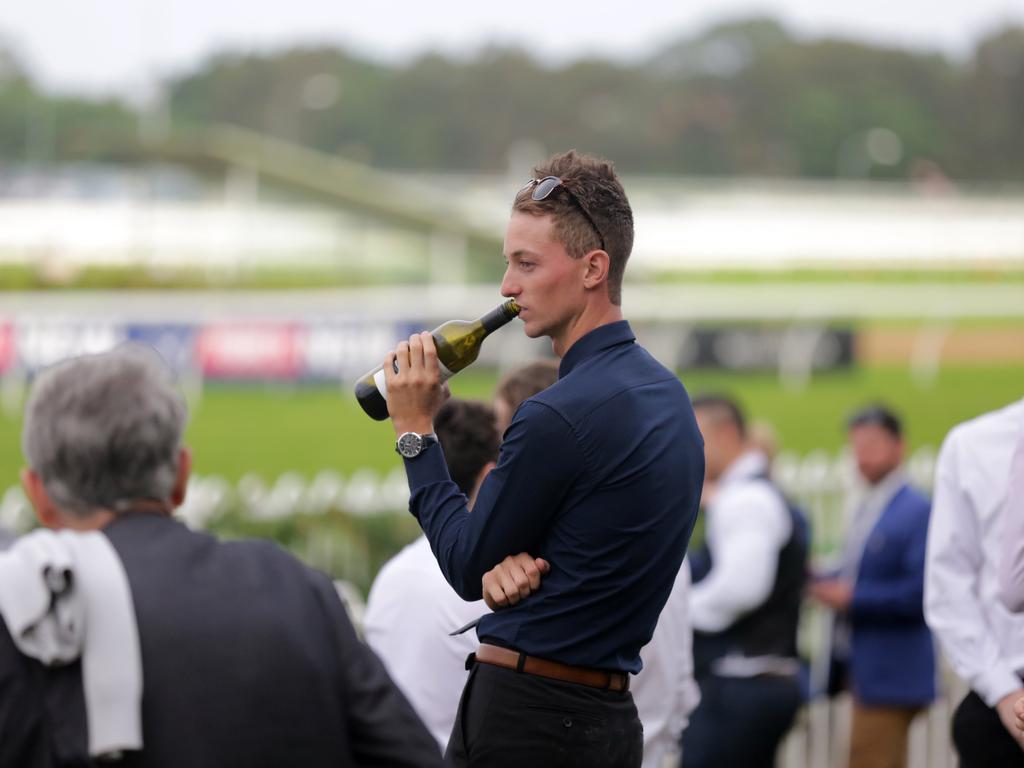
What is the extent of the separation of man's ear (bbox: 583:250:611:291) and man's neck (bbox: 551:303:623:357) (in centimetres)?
5

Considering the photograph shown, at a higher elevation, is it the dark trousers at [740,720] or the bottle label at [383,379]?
the bottle label at [383,379]

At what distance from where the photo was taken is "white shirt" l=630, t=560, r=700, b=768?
3.28 m

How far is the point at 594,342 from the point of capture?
2465mm

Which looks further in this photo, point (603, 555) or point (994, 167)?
point (994, 167)

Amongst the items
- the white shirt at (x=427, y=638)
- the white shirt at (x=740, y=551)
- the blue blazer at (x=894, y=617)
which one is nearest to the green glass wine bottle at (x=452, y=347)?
the white shirt at (x=427, y=638)

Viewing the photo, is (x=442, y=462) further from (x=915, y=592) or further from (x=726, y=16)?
(x=726, y=16)

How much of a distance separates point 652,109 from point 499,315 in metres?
64.4

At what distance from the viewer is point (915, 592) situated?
5133 millimetres

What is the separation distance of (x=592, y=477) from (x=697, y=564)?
3.02 m

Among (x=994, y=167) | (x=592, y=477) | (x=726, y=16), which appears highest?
(x=726, y=16)

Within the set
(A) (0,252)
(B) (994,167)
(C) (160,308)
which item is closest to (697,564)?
(C) (160,308)

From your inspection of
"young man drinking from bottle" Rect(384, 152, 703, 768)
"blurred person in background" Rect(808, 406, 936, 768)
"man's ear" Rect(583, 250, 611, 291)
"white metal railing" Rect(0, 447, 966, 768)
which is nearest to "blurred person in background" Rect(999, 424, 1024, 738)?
"young man drinking from bottle" Rect(384, 152, 703, 768)

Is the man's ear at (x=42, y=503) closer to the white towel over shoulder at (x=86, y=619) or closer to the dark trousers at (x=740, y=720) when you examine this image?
the white towel over shoulder at (x=86, y=619)

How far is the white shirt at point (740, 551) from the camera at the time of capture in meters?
4.71
